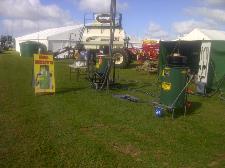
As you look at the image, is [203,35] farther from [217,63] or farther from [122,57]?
[217,63]

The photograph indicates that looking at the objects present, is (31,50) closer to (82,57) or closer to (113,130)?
(82,57)

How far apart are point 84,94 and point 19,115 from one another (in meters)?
3.68

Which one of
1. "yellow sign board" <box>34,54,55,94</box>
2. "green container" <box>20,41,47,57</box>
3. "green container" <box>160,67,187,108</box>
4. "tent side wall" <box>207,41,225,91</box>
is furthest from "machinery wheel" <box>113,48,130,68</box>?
"green container" <box>20,41,47,57</box>

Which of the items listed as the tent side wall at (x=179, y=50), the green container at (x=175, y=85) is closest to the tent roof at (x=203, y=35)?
the tent side wall at (x=179, y=50)

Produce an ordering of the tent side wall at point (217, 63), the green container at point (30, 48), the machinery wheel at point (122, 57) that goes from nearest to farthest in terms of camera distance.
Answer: the tent side wall at point (217, 63), the machinery wheel at point (122, 57), the green container at point (30, 48)

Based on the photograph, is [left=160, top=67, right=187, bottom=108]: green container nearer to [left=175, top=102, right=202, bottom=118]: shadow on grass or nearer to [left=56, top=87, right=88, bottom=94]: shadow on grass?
[left=175, top=102, right=202, bottom=118]: shadow on grass

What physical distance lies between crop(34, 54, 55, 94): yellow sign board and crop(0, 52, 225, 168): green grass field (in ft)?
1.48

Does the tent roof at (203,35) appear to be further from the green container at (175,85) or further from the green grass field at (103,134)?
the green container at (175,85)

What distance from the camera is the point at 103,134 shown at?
754cm

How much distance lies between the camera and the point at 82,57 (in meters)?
16.2

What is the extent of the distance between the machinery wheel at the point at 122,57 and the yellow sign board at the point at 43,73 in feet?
35.5

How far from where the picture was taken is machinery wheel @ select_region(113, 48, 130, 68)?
22.5 metres

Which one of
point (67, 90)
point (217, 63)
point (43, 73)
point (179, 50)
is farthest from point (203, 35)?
point (43, 73)

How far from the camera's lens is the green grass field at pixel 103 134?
20.1 ft
